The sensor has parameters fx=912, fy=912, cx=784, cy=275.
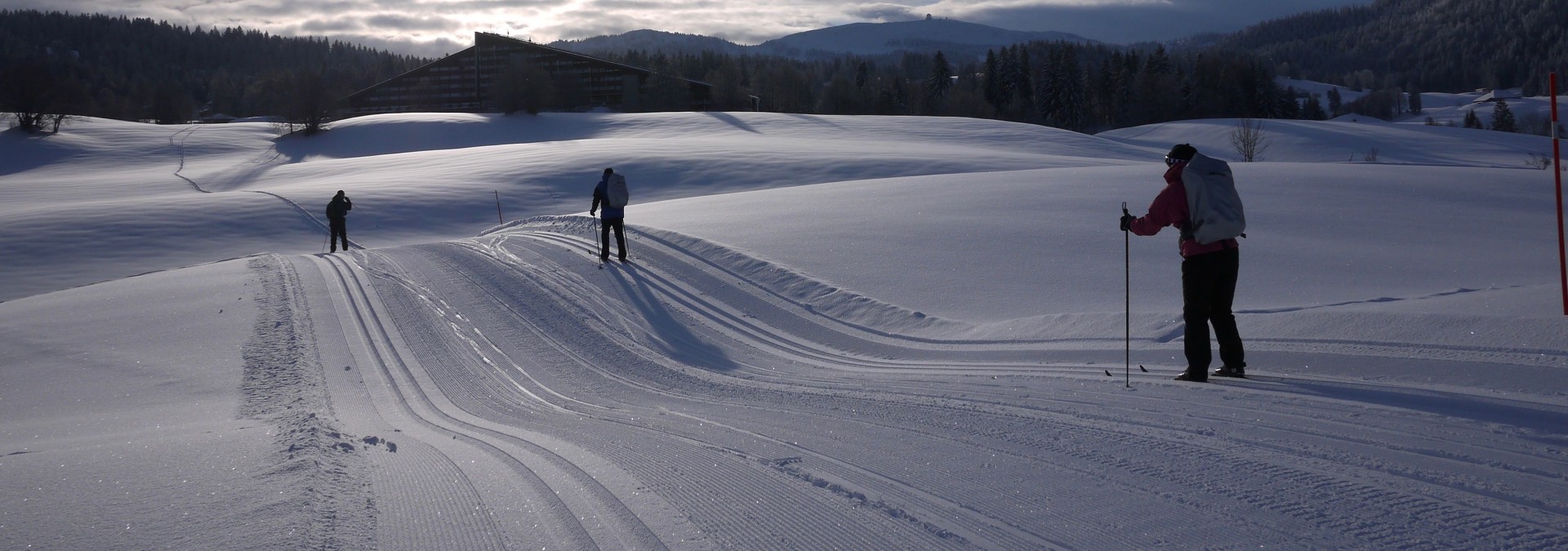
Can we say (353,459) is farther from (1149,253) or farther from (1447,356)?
(1149,253)

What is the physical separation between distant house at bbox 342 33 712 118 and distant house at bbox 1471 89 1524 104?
10820 centimetres

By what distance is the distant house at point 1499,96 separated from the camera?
123 metres

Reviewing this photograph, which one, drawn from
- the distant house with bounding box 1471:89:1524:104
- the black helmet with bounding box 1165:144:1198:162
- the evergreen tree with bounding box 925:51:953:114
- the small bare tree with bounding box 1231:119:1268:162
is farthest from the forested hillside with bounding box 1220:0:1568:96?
the black helmet with bounding box 1165:144:1198:162

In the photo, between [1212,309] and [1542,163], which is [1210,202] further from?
[1542,163]

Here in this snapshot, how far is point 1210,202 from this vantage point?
587 cm

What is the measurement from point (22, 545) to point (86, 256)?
20.5m

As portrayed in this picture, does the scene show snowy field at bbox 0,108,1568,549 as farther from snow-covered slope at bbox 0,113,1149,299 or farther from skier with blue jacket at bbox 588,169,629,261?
snow-covered slope at bbox 0,113,1149,299

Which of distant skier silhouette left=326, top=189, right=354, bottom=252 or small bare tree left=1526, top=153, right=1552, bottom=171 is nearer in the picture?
distant skier silhouette left=326, top=189, right=354, bottom=252

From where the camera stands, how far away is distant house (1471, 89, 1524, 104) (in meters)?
123

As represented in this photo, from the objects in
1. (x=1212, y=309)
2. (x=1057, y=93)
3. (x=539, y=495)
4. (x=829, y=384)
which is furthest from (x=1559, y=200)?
(x=1057, y=93)

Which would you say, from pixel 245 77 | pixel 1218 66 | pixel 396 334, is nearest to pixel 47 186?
pixel 396 334

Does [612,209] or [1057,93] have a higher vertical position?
[1057,93]

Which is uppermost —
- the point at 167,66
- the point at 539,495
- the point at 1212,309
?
the point at 167,66

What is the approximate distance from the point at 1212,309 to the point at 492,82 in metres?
85.7
